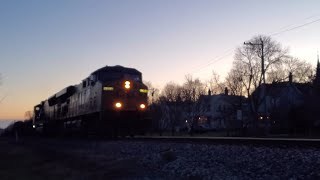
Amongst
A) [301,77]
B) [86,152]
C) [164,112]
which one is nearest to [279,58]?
[301,77]

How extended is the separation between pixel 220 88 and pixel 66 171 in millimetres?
75126

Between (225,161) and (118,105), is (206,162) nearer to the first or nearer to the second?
(225,161)

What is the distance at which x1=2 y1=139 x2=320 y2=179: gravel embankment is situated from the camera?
991cm

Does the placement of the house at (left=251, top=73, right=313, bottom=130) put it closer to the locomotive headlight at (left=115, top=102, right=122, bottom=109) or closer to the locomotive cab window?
the locomotive cab window

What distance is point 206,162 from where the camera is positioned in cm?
1232

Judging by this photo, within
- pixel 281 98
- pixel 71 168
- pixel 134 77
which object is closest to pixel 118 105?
pixel 134 77

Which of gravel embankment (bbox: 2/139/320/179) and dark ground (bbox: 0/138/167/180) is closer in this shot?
gravel embankment (bbox: 2/139/320/179)

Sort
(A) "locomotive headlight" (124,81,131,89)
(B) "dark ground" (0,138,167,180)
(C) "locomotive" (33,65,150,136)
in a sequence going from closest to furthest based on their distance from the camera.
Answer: (B) "dark ground" (0,138,167,180) → (C) "locomotive" (33,65,150,136) → (A) "locomotive headlight" (124,81,131,89)

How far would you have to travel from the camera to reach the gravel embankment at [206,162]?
9914mm

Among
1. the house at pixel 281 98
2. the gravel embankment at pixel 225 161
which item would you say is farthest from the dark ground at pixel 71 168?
the house at pixel 281 98

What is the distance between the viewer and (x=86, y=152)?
19.1 metres

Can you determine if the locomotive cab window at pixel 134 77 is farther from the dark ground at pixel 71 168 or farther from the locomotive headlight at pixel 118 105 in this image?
the dark ground at pixel 71 168

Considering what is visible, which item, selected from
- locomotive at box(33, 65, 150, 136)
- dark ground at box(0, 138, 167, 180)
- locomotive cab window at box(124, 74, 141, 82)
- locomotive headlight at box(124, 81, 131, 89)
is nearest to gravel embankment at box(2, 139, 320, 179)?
dark ground at box(0, 138, 167, 180)

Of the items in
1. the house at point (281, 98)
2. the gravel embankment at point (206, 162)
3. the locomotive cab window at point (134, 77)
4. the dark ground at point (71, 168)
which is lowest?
the dark ground at point (71, 168)
